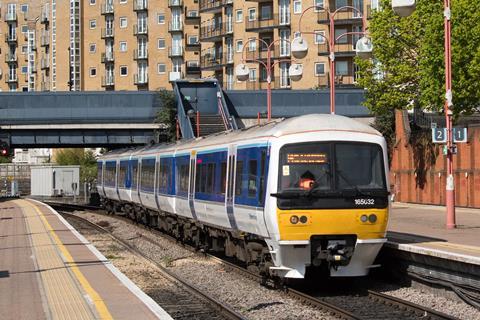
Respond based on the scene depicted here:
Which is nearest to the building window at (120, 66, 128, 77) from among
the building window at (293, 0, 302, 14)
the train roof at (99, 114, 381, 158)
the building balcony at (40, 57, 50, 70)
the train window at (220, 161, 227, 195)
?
the building balcony at (40, 57, 50, 70)

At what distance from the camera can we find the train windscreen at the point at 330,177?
46.8 ft

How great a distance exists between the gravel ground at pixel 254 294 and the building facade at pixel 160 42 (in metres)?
46.3

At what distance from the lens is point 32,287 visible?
14.1 metres

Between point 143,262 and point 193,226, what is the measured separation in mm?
2998

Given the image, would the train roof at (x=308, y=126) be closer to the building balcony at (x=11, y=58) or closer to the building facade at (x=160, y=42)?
the building facade at (x=160, y=42)

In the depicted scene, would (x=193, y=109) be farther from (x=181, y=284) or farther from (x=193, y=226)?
(x=181, y=284)

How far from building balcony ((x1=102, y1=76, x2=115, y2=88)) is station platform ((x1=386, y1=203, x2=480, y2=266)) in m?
82.8

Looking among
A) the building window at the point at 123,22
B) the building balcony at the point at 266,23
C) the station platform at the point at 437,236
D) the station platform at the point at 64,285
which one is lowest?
the station platform at the point at 64,285

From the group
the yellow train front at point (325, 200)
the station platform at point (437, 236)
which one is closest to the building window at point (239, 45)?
the station platform at point (437, 236)

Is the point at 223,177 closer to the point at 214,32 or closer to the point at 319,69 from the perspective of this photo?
the point at 319,69

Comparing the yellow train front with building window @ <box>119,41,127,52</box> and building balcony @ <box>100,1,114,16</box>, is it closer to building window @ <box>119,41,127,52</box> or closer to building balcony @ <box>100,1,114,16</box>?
building window @ <box>119,41,127,52</box>

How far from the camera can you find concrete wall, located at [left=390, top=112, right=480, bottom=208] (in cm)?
3441

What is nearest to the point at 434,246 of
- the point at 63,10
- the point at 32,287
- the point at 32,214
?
the point at 32,287

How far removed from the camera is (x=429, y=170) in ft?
129
